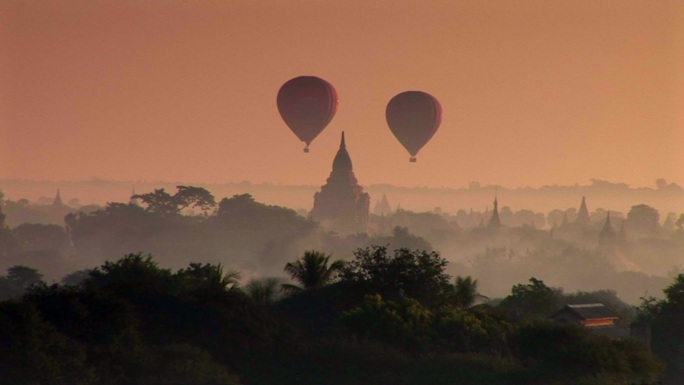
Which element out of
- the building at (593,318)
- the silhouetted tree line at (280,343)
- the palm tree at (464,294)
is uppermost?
the palm tree at (464,294)

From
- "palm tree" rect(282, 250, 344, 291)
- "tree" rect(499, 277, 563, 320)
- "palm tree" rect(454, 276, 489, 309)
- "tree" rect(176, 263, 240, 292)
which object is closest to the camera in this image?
"tree" rect(176, 263, 240, 292)

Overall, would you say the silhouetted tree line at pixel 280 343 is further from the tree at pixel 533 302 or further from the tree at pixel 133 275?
the tree at pixel 533 302

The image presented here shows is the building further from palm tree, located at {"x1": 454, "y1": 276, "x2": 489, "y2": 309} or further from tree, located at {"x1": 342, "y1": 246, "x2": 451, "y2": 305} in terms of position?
tree, located at {"x1": 342, "y1": 246, "x2": 451, "y2": 305}

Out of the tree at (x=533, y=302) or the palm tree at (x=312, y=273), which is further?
the tree at (x=533, y=302)

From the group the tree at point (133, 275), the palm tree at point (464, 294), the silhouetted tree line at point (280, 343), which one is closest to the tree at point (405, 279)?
the palm tree at point (464, 294)

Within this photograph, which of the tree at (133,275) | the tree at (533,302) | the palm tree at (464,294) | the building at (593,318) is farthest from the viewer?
the tree at (533,302)

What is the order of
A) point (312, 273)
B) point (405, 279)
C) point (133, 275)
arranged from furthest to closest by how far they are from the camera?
point (133, 275), point (312, 273), point (405, 279)

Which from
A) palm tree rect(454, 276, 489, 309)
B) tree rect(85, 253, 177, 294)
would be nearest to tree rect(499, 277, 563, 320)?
palm tree rect(454, 276, 489, 309)

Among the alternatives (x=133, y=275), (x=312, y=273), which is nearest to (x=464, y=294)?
(x=312, y=273)

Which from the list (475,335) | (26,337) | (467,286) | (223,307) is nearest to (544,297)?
(467,286)

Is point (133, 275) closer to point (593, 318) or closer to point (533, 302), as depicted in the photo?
point (593, 318)
